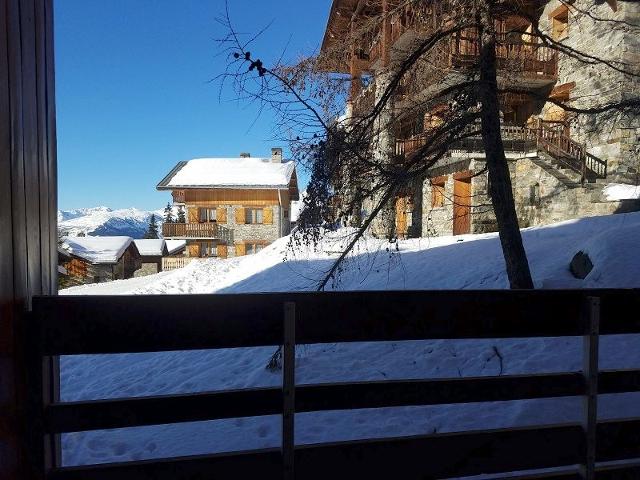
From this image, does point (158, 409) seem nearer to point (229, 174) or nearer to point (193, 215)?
point (193, 215)

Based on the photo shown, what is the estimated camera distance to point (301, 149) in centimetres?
505

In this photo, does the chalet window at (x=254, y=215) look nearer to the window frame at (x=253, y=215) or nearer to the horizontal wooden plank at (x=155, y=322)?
the window frame at (x=253, y=215)

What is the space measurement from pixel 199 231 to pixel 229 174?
4.89 meters

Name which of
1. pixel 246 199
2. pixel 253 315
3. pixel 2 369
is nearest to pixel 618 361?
pixel 253 315

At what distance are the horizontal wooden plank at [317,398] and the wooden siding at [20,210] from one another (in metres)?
0.15

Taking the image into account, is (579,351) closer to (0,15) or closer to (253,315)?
(253,315)

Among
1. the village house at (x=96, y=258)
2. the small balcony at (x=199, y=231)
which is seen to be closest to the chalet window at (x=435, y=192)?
the small balcony at (x=199, y=231)

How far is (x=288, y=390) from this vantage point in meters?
1.89

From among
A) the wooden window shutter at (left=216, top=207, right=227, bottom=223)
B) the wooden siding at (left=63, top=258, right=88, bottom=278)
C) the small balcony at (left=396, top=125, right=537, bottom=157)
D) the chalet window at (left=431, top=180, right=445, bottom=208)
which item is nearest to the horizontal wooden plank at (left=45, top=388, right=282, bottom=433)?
the small balcony at (left=396, top=125, right=537, bottom=157)

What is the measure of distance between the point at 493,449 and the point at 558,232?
9.62 metres

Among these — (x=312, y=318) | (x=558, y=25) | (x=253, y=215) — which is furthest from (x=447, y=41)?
(x=253, y=215)

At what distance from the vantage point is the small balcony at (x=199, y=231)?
1257 inches

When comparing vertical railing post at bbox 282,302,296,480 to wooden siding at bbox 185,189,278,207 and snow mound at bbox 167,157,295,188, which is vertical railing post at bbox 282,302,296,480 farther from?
wooden siding at bbox 185,189,278,207

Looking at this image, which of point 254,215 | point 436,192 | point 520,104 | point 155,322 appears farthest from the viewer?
point 254,215
